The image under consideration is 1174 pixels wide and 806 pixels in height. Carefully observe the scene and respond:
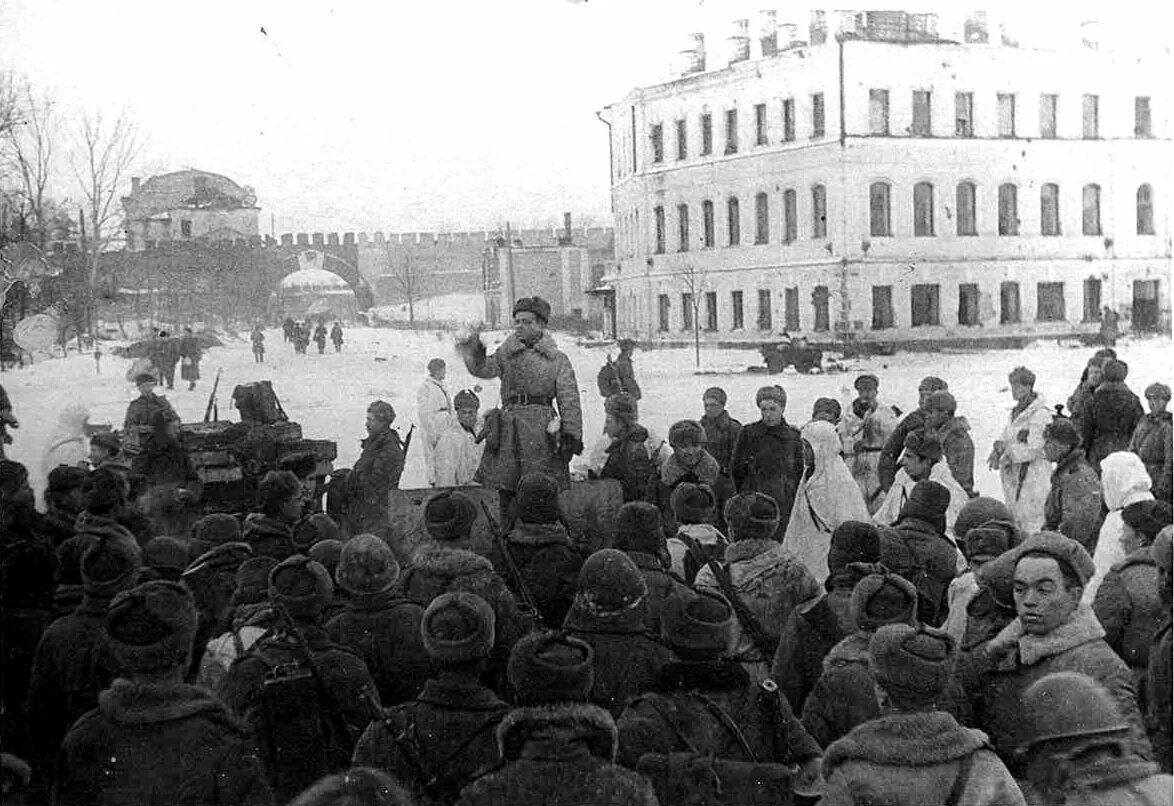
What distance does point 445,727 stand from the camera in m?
2.97

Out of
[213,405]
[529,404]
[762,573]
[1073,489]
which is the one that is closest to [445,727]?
[762,573]

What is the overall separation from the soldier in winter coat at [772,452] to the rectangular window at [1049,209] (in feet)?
4.66

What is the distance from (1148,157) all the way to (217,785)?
4.55 meters

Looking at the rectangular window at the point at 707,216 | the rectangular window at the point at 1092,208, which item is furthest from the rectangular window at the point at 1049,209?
the rectangular window at the point at 707,216

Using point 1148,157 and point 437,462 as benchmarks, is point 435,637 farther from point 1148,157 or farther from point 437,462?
point 1148,157

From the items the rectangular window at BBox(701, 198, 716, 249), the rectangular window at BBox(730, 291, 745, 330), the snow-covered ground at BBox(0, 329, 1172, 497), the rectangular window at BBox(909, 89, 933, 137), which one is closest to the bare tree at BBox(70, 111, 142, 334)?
the snow-covered ground at BBox(0, 329, 1172, 497)

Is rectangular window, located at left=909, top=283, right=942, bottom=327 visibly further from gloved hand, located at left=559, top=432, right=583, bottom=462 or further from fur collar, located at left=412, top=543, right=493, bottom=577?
fur collar, located at left=412, top=543, right=493, bottom=577

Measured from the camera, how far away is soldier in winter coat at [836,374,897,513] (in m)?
5.71

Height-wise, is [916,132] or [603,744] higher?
[916,132]

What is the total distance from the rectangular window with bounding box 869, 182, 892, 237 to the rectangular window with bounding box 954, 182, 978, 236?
33 centimetres

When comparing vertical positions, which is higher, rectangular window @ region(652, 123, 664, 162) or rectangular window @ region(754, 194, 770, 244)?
rectangular window @ region(652, 123, 664, 162)

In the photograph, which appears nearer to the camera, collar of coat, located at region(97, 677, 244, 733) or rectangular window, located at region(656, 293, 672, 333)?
collar of coat, located at region(97, 677, 244, 733)

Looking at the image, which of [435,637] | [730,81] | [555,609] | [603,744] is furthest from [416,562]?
[730,81]

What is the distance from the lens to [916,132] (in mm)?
5445
